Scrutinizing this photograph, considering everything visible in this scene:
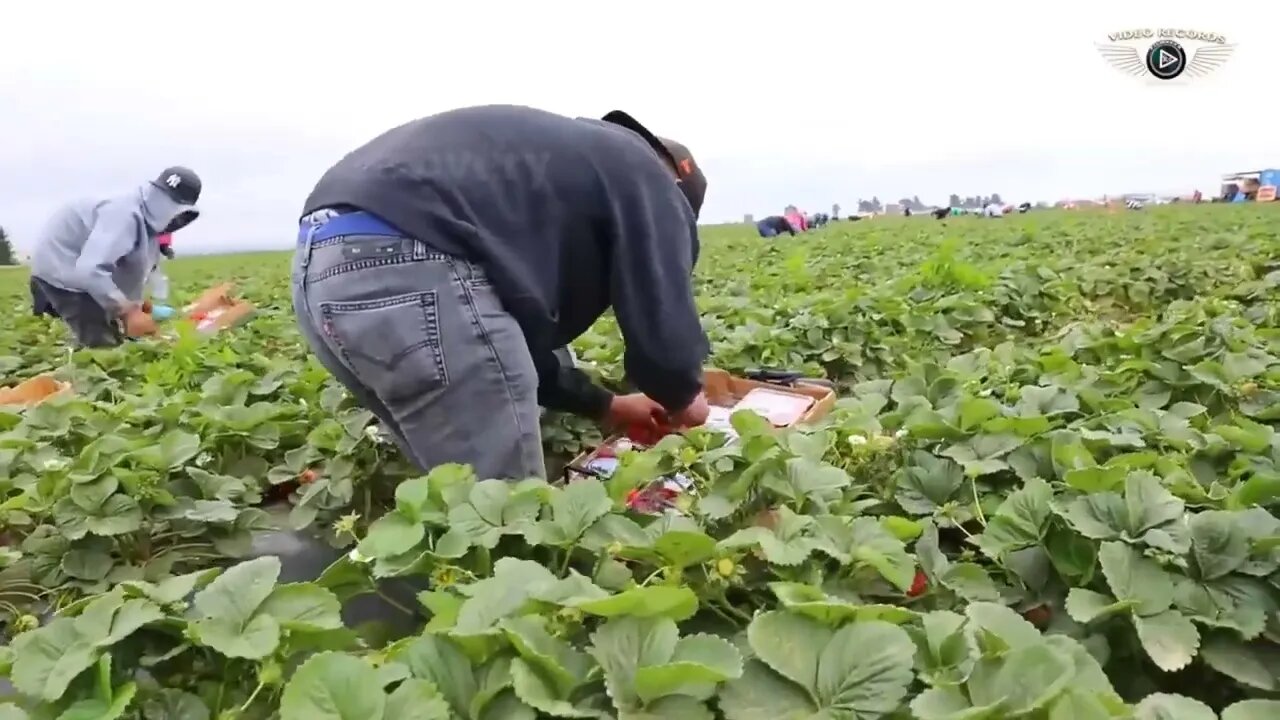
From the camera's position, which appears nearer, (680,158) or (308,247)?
(308,247)

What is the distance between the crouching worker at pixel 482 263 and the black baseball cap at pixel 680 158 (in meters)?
0.14

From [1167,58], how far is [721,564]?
62.5ft

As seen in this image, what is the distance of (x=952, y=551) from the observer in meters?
1.75

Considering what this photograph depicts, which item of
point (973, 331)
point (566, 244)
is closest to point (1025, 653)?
point (566, 244)

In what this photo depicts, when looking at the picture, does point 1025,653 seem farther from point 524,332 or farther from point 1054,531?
point 524,332

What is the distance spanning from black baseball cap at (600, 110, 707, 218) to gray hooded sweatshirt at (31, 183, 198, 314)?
13.0 feet

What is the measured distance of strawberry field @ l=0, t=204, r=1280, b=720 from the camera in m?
1.05

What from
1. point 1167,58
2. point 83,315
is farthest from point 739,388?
point 1167,58

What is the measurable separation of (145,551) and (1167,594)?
2.15m

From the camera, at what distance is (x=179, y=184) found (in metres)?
5.75

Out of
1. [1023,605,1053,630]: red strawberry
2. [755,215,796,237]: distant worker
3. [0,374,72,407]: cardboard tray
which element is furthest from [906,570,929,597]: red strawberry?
[755,215,796,237]: distant worker

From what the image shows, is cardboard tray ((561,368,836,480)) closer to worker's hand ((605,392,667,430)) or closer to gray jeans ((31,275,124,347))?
worker's hand ((605,392,667,430))

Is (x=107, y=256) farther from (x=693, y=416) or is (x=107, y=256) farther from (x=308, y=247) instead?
(x=693, y=416)

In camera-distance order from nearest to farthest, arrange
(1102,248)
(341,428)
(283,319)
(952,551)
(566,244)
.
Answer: (952,551) < (566,244) < (341,428) < (283,319) < (1102,248)
